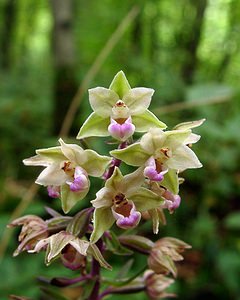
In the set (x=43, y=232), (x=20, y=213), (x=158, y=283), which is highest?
(x=43, y=232)

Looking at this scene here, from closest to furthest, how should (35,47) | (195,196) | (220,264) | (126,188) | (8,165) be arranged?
1. (126,188)
2. (220,264)
3. (195,196)
4. (8,165)
5. (35,47)

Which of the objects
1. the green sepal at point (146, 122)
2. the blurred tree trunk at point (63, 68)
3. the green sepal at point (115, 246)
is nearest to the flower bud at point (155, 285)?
the green sepal at point (115, 246)

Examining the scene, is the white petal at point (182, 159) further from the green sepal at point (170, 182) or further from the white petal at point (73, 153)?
the white petal at point (73, 153)

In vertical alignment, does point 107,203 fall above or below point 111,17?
above

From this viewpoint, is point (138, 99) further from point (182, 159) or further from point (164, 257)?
point (164, 257)

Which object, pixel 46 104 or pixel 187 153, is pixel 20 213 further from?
pixel 46 104

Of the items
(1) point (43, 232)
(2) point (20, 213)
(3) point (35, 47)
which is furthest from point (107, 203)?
(3) point (35, 47)

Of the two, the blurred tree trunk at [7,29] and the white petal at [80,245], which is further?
the blurred tree trunk at [7,29]
